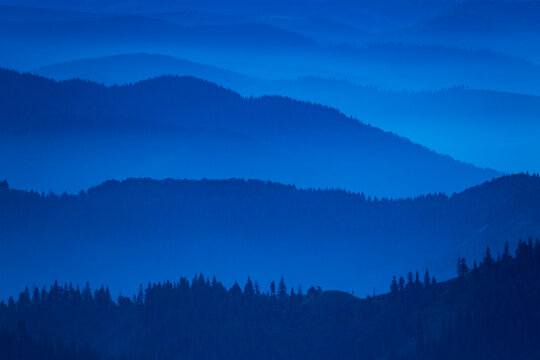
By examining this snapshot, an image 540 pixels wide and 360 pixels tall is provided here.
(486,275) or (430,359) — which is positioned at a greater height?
(486,275)

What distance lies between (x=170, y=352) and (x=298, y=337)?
1561 centimetres

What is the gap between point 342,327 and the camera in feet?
623

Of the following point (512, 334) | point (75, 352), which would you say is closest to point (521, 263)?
point (512, 334)

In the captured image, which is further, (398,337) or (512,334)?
(398,337)

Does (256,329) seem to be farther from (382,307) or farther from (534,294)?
(534,294)

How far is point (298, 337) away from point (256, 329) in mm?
5921

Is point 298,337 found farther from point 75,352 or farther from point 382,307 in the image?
point 75,352

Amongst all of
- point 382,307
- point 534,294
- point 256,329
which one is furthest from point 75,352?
point 534,294

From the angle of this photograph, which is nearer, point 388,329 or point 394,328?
point 394,328

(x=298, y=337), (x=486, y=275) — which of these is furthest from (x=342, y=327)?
(x=486, y=275)

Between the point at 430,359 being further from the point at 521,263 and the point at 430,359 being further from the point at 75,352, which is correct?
the point at 75,352

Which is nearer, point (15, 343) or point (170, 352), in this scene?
point (15, 343)

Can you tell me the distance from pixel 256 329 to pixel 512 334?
3590 cm

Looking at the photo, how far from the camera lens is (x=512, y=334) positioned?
6781 inches
